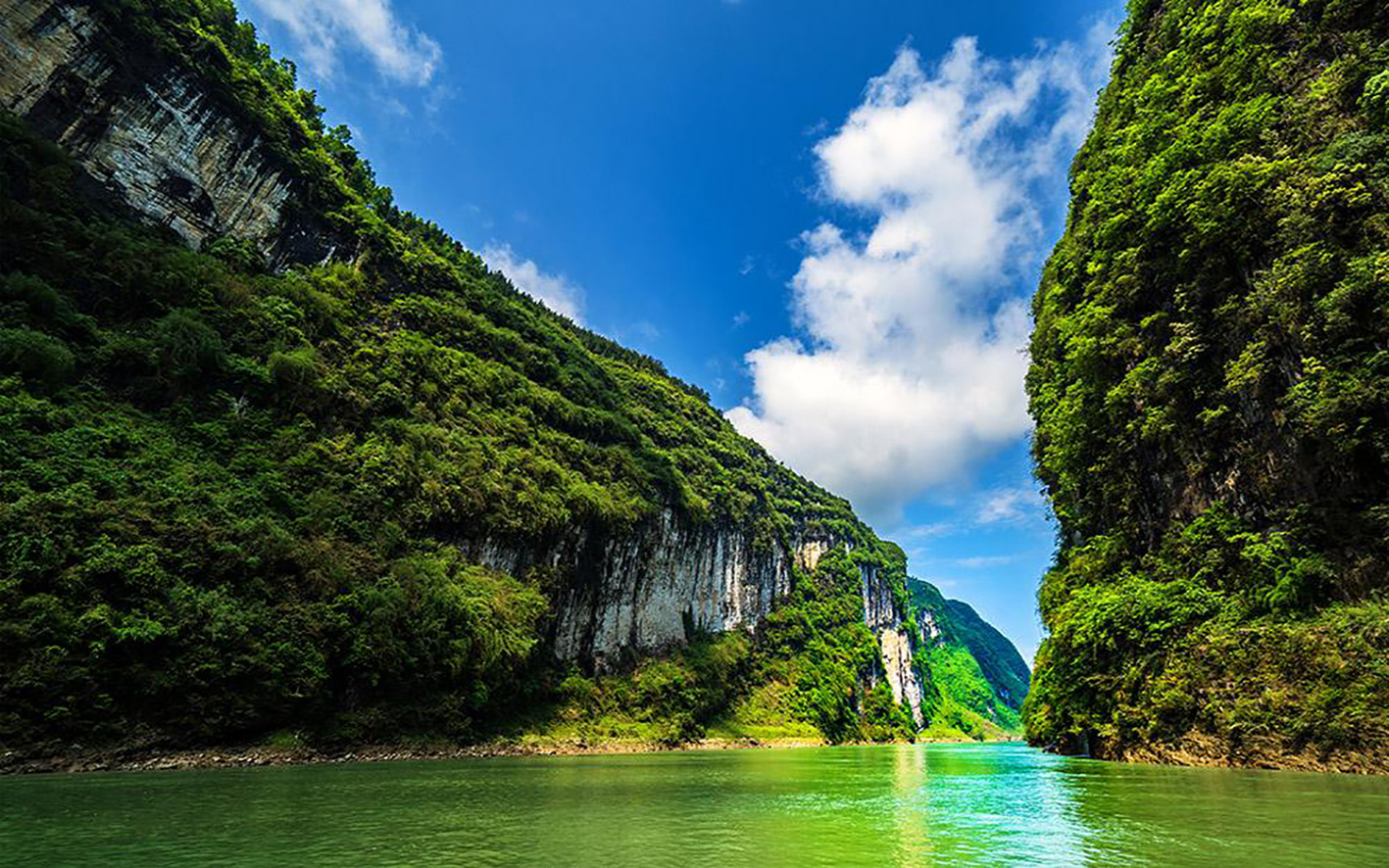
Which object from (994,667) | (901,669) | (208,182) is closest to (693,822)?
(208,182)

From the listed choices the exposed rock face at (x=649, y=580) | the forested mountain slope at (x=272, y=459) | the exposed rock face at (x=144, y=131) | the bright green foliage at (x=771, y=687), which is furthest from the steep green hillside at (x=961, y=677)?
the exposed rock face at (x=144, y=131)

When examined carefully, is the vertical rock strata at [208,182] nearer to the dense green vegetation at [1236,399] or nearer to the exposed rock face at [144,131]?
the exposed rock face at [144,131]

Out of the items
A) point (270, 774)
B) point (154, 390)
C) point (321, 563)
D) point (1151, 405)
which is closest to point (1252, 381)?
point (1151, 405)

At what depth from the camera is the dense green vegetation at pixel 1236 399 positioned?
15.2 m

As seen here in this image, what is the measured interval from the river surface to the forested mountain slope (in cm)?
618

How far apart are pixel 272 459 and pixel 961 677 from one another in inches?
6258

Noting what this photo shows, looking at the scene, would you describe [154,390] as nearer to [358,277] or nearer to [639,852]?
[358,277]

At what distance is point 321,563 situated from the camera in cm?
2925

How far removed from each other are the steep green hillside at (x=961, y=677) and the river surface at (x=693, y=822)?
4485 inches

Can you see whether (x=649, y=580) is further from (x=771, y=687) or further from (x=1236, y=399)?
(x=1236, y=399)

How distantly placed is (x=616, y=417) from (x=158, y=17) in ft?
153

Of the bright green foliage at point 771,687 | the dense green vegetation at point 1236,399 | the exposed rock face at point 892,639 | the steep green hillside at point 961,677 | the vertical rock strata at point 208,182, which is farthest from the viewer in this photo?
the steep green hillside at point 961,677

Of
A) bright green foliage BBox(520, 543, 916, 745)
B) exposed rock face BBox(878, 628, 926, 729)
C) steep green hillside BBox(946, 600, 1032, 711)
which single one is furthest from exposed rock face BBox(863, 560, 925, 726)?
steep green hillside BBox(946, 600, 1032, 711)

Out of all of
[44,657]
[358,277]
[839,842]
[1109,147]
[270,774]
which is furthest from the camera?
[358,277]
